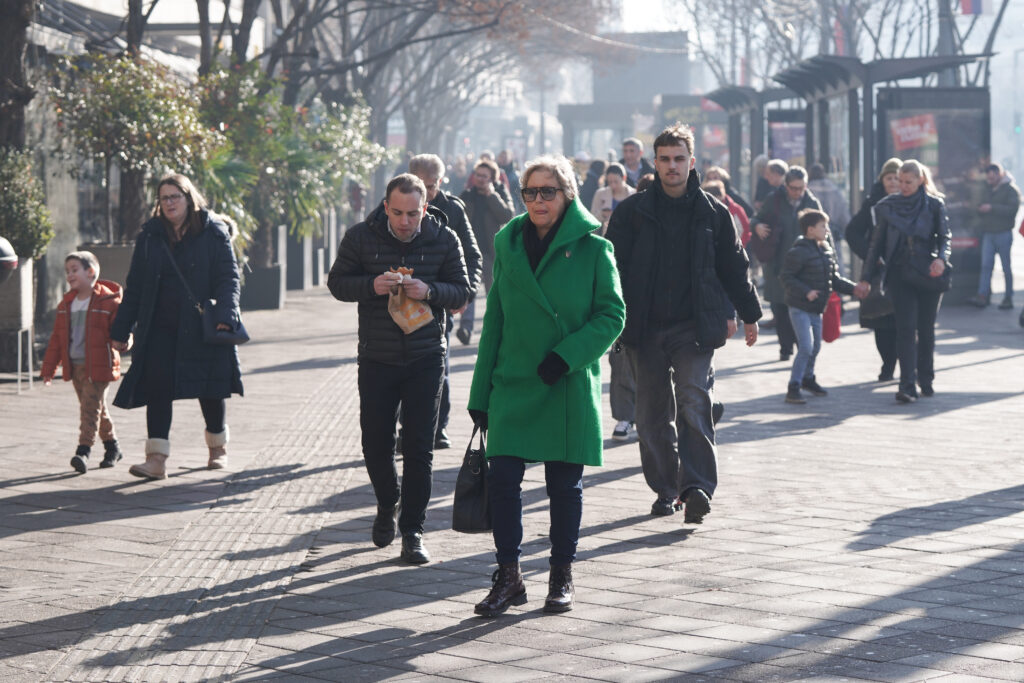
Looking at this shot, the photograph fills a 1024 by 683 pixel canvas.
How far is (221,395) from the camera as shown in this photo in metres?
8.35

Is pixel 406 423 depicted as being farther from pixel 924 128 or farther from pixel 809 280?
pixel 924 128

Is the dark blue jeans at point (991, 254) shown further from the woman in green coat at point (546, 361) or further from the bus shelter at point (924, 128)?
the woman in green coat at point (546, 361)

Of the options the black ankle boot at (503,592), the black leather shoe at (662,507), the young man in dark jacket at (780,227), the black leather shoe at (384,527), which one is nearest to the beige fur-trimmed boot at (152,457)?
the black leather shoe at (384,527)

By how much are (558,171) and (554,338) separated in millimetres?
579

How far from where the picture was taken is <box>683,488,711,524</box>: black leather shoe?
7023 millimetres

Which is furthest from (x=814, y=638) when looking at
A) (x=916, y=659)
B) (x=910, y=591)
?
(x=910, y=591)

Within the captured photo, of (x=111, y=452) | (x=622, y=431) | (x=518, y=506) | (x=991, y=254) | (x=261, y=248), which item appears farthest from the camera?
(x=261, y=248)

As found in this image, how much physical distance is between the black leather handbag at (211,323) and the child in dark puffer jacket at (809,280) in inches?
186

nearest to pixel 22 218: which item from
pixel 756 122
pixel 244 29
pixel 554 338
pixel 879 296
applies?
pixel 879 296

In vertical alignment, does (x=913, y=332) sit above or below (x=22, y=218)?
below

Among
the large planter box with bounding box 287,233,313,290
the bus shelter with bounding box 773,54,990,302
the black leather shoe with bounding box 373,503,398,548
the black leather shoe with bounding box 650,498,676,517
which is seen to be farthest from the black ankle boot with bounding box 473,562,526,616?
the large planter box with bounding box 287,233,313,290

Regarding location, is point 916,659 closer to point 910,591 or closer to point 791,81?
point 910,591

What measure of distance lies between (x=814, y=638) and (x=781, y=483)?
9.93 feet

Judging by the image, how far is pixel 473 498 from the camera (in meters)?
5.67
